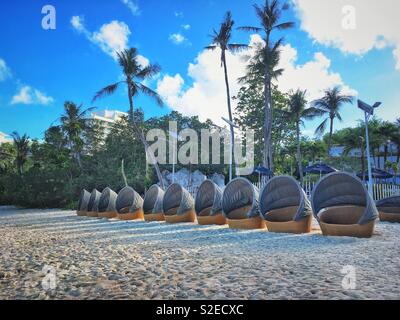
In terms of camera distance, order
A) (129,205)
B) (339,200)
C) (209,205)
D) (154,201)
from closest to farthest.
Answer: (339,200) < (209,205) < (154,201) < (129,205)

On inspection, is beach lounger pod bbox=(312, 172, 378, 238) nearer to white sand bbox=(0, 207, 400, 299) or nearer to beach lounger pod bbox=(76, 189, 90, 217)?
white sand bbox=(0, 207, 400, 299)

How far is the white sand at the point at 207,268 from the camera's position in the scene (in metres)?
3.85

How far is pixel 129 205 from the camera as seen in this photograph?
57.3 ft

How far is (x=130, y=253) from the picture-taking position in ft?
22.1

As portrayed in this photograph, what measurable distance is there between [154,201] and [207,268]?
11.3m

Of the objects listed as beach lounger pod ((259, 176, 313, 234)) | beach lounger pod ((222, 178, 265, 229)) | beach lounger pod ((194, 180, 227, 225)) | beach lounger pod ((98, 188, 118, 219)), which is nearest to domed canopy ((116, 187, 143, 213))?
beach lounger pod ((98, 188, 118, 219))

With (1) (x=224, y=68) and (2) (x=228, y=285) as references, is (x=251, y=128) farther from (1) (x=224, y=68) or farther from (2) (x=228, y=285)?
(2) (x=228, y=285)

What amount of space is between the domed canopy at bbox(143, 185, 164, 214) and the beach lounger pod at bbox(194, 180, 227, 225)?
246cm

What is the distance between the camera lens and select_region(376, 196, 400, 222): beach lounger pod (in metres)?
11.9

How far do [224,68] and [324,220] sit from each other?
62.1 feet

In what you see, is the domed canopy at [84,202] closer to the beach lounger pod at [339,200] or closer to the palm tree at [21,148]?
the beach lounger pod at [339,200]

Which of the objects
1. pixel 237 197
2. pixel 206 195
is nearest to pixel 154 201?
pixel 206 195

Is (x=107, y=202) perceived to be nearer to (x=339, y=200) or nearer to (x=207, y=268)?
(x=339, y=200)

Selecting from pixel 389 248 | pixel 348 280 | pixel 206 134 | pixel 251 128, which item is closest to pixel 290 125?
pixel 251 128
